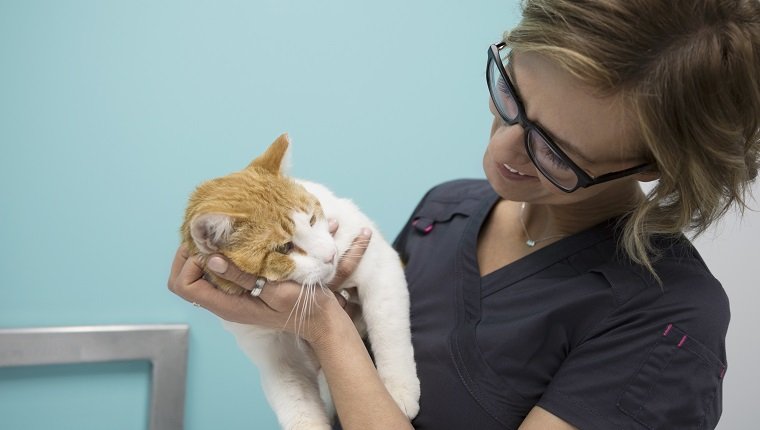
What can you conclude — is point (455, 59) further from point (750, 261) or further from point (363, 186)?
point (750, 261)

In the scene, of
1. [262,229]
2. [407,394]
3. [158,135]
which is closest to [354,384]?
[407,394]

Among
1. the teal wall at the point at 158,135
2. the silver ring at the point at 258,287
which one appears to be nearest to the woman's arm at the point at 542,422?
the silver ring at the point at 258,287

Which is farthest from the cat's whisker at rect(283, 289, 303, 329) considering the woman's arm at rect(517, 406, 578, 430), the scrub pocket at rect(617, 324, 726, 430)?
the scrub pocket at rect(617, 324, 726, 430)

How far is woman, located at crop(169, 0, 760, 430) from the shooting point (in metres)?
0.79

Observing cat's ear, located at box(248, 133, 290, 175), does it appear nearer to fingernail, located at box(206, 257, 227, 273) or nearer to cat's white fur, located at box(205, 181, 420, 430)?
cat's white fur, located at box(205, 181, 420, 430)

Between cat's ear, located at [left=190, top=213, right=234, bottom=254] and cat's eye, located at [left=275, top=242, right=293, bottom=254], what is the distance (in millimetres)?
97

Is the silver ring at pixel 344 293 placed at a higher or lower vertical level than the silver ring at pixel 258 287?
lower

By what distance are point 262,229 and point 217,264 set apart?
0.12 metres

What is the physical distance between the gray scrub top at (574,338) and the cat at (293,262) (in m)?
0.06

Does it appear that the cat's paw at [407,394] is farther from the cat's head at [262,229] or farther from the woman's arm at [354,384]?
the cat's head at [262,229]

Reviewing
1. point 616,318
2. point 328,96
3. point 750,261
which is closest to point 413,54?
point 328,96

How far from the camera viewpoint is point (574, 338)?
3.11 ft

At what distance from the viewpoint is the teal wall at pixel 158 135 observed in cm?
145

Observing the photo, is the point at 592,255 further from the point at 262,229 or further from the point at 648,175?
the point at 262,229
